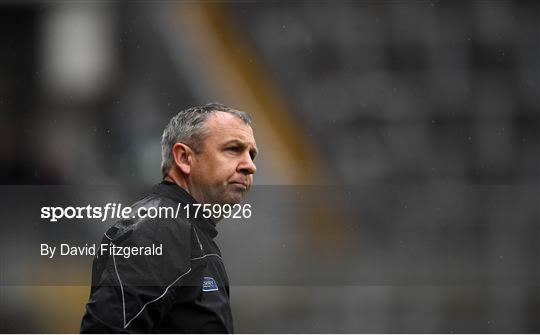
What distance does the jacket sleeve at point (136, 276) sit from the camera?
3.06 metres

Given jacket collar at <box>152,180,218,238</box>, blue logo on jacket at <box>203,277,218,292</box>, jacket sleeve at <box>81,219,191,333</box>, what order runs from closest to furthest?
jacket sleeve at <box>81,219,191,333</box>
blue logo on jacket at <box>203,277,218,292</box>
jacket collar at <box>152,180,218,238</box>

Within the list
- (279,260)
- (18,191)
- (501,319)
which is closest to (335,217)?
(279,260)

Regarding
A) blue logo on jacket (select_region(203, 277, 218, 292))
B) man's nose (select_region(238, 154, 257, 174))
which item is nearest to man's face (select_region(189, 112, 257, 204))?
man's nose (select_region(238, 154, 257, 174))

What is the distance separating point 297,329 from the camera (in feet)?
11.8

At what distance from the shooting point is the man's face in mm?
3426

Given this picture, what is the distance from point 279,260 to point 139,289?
660 mm

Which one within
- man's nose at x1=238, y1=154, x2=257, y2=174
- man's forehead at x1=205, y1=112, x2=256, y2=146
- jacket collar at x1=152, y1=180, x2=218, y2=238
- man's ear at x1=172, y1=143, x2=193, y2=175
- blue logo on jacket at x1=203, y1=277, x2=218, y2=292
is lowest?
blue logo on jacket at x1=203, y1=277, x2=218, y2=292

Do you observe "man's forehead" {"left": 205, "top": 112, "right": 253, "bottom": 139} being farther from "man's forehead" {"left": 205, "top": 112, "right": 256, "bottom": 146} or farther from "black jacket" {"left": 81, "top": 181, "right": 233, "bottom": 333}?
"black jacket" {"left": 81, "top": 181, "right": 233, "bottom": 333}

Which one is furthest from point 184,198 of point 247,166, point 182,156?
point 247,166

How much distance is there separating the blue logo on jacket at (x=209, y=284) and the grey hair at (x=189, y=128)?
17.5 inches

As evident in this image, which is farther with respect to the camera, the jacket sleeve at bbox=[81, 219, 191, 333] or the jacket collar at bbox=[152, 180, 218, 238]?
the jacket collar at bbox=[152, 180, 218, 238]

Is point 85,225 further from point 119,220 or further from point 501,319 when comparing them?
point 501,319

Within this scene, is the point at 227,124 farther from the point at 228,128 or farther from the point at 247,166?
the point at 247,166

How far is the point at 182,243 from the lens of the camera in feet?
10.9
